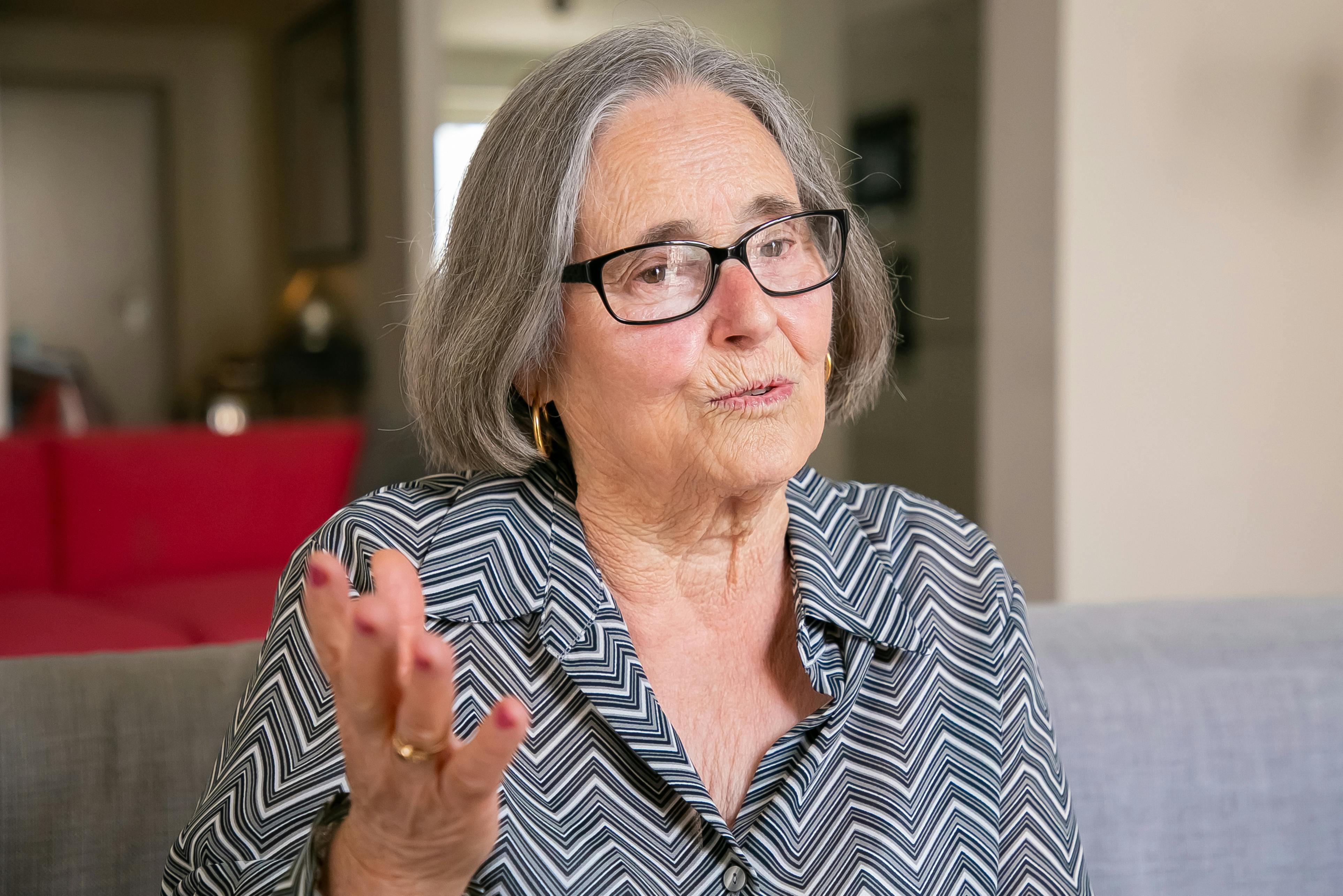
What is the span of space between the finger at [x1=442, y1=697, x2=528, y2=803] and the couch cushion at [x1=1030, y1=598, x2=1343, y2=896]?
69 centimetres

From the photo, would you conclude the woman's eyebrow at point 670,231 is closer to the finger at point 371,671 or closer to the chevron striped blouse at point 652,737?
the chevron striped blouse at point 652,737

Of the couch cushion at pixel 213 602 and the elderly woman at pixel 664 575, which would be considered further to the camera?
the couch cushion at pixel 213 602

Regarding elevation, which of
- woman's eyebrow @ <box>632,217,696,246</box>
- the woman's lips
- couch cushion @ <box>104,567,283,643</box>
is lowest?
couch cushion @ <box>104,567,283,643</box>

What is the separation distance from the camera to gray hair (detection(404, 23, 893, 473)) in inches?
39.1

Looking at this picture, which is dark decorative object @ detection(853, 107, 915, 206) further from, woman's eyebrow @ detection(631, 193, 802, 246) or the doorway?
woman's eyebrow @ detection(631, 193, 802, 246)

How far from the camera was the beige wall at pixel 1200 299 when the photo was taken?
3.23m

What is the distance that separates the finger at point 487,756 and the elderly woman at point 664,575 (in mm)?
197

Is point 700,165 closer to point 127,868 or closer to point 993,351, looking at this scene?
point 127,868

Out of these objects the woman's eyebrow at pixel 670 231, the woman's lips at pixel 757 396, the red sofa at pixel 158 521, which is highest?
the woman's eyebrow at pixel 670 231

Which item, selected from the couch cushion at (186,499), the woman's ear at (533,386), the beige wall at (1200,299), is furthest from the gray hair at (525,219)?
the beige wall at (1200,299)

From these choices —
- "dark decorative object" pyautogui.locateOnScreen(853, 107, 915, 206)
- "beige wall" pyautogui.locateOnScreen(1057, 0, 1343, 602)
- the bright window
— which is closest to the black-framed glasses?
the bright window

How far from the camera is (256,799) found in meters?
0.82

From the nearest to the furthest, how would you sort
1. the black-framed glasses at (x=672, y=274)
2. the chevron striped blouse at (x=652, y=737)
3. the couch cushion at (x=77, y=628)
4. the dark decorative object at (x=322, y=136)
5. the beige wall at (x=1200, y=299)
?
the chevron striped blouse at (x=652, y=737), the black-framed glasses at (x=672, y=274), the couch cushion at (x=77, y=628), the beige wall at (x=1200, y=299), the dark decorative object at (x=322, y=136)

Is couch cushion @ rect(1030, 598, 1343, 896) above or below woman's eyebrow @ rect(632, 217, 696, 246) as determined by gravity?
below
